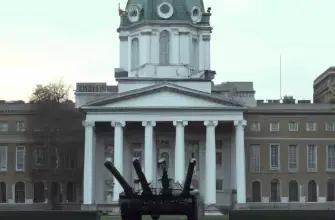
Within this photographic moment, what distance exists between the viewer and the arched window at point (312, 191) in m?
103

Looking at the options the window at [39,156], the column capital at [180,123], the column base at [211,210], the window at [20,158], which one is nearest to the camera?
the column base at [211,210]

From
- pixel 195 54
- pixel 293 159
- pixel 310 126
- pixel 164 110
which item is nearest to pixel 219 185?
pixel 293 159

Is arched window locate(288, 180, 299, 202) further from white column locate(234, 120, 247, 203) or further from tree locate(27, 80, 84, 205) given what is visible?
tree locate(27, 80, 84, 205)

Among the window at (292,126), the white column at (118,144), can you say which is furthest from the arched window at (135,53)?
the window at (292,126)

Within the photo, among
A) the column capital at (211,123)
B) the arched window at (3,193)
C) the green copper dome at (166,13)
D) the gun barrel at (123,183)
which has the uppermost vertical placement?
the green copper dome at (166,13)

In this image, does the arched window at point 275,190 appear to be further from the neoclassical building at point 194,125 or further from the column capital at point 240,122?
the column capital at point 240,122

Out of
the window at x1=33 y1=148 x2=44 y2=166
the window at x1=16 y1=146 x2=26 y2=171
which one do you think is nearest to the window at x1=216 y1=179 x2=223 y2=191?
the window at x1=33 y1=148 x2=44 y2=166

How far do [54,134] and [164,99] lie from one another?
1616 centimetres

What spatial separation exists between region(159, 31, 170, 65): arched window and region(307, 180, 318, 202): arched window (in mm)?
21778

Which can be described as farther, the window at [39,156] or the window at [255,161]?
the window at [39,156]

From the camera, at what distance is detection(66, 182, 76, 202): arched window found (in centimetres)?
10456

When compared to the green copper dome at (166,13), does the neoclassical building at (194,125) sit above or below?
below

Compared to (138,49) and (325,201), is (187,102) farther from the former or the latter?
(325,201)

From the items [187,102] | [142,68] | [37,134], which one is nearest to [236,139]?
[187,102]
